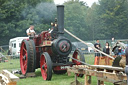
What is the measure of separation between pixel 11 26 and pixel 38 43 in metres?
20.6

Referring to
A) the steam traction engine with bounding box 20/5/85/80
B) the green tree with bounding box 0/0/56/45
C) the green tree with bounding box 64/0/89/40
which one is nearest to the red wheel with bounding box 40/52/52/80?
the steam traction engine with bounding box 20/5/85/80

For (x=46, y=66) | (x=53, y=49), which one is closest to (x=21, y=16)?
(x=53, y=49)

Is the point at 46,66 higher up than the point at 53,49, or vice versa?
the point at 53,49

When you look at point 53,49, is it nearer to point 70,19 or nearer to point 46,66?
point 46,66

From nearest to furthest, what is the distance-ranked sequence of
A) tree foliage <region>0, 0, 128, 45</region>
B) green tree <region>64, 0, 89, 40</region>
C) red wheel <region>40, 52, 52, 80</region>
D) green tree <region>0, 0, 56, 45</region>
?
red wheel <region>40, 52, 52, 80</region>
green tree <region>0, 0, 56, 45</region>
tree foliage <region>0, 0, 128, 45</region>
green tree <region>64, 0, 89, 40</region>

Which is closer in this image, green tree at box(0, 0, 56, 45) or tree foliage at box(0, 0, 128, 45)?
green tree at box(0, 0, 56, 45)

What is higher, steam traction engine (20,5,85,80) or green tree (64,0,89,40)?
green tree (64,0,89,40)

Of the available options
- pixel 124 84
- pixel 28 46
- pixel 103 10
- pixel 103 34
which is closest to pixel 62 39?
pixel 28 46

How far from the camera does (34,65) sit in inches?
333

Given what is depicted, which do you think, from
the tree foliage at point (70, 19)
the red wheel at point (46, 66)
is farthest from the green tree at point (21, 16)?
the red wheel at point (46, 66)

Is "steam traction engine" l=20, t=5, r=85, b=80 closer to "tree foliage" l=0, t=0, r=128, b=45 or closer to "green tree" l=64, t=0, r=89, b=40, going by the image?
"tree foliage" l=0, t=0, r=128, b=45

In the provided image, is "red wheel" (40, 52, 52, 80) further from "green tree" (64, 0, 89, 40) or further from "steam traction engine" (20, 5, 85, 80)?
"green tree" (64, 0, 89, 40)

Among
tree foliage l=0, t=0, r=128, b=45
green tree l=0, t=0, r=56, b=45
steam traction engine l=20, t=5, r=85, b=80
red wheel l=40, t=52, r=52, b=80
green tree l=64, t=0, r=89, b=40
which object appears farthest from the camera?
green tree l=64, t=0, r=89, b=40

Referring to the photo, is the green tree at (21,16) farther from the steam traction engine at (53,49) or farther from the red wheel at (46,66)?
the red wheel at (46,66)
